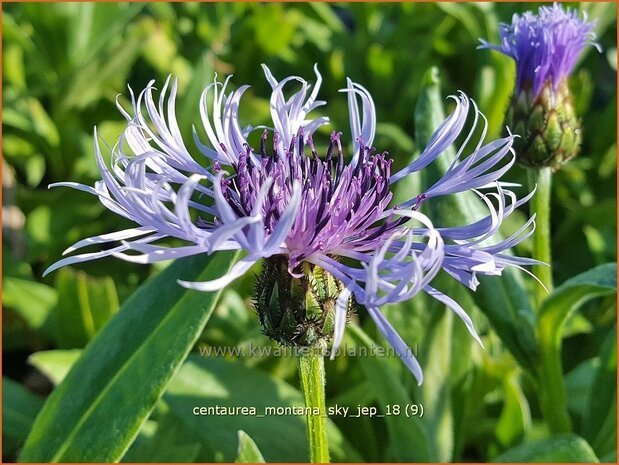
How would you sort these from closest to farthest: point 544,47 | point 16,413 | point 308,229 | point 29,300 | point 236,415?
point 308,229 < point 544,47 < point 236,415 < point 16,413 < point 29,300

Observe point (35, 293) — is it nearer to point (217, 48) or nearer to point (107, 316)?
point (107, 316)

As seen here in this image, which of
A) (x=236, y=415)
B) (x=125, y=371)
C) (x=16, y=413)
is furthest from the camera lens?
(x=16, y=413)

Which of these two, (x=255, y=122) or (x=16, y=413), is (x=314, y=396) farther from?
(x=255, y=122)

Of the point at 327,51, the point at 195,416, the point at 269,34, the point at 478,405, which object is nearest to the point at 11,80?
the point at 269,34

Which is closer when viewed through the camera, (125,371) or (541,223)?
(125,371)

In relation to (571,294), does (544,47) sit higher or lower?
higher

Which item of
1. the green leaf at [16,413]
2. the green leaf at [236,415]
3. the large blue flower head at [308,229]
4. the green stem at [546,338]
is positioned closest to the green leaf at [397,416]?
the green leaf at [236,415]

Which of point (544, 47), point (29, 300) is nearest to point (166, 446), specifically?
point (29, 300)
